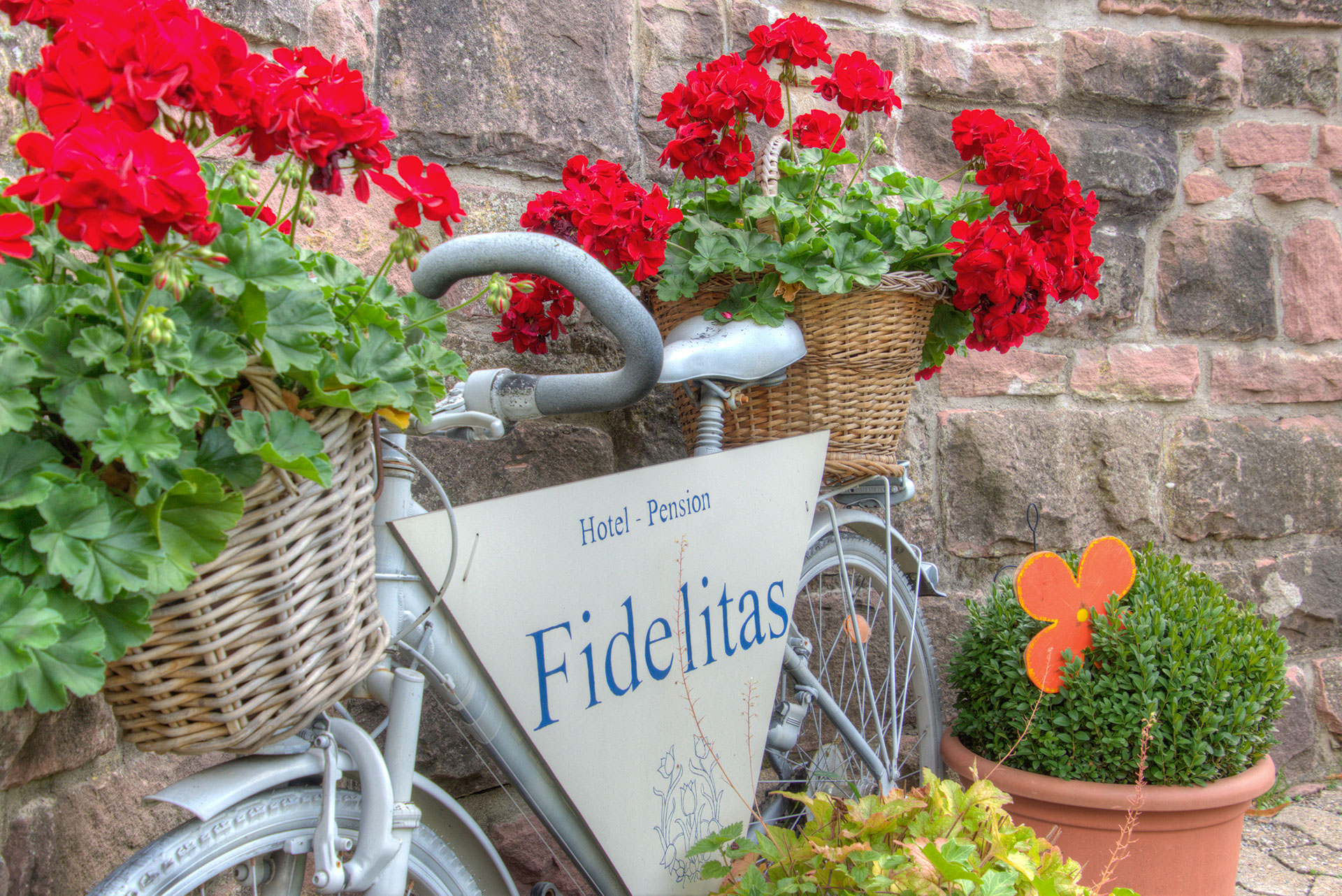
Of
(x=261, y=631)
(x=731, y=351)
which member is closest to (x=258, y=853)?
(x=261, y=631)

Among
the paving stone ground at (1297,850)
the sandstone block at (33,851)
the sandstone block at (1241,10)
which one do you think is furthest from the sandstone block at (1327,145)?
the sandstone block at (33,851)

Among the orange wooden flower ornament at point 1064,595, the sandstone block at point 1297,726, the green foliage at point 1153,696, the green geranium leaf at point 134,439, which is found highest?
the green geranium leaf at point 134,439

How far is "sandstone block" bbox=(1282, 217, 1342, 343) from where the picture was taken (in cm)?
218

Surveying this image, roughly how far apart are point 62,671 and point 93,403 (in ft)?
0.49

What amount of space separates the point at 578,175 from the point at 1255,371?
177cm

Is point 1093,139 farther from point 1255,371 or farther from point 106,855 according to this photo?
point 106,855

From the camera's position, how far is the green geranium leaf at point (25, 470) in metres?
0.51

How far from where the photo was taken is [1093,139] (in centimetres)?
200

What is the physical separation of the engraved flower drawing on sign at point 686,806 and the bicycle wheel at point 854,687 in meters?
0.25

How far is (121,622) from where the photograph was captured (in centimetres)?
54

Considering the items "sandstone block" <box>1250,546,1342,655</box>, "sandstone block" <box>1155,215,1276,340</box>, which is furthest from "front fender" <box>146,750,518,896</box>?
"sandstone block" <box>1250,546,1342,655</box>

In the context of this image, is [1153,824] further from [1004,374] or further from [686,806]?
[1004,374]

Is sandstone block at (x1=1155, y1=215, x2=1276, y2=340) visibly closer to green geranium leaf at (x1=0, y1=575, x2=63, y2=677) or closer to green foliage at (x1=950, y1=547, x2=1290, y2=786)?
green foliage at (x1=950, y1=547, x2=1290, y2=786)

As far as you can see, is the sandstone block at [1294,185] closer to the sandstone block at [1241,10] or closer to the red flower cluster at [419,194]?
the sandstone block at [1241,10]
